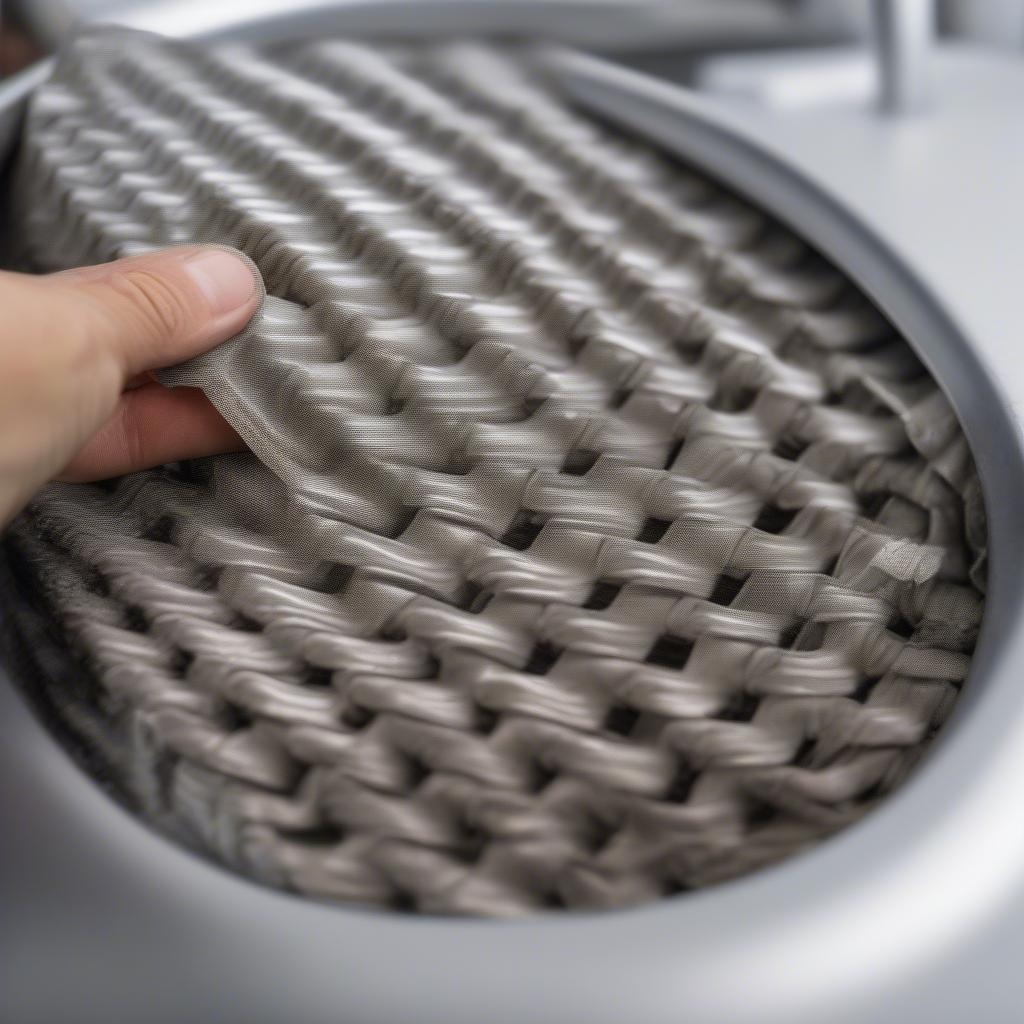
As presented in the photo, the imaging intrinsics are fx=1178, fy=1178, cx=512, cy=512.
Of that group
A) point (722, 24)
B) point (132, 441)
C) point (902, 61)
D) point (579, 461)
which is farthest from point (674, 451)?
point (722, 24)

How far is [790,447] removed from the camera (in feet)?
1.83

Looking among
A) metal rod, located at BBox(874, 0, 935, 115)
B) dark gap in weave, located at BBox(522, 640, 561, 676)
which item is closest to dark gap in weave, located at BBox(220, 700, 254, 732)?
dark gap in weave, located at BBox(522, 640, 561, 676)

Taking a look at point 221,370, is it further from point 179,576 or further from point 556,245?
point 556,245

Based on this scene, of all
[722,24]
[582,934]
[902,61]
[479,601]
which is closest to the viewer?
[582,934]

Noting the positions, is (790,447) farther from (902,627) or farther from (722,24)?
(722,24)

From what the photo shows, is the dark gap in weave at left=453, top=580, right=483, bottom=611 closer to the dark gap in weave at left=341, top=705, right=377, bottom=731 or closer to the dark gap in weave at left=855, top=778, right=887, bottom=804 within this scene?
the dark gap in weave at left=341, top=705, right=377, bottom=731

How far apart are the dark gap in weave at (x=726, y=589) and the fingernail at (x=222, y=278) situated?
0.80 ft

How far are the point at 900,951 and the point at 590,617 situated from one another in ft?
0.53

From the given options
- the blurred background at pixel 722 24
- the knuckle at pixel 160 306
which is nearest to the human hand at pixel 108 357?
the knuckle at pixel 160 306

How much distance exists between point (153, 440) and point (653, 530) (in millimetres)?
234

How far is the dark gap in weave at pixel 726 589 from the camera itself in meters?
0.49

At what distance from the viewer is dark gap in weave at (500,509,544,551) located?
1.63 ft

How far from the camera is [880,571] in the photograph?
19.5 inches

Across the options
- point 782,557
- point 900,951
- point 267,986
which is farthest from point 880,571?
point 267,986
